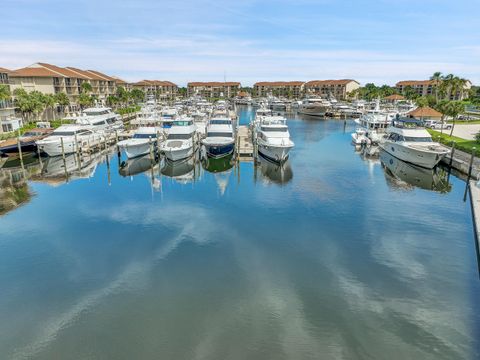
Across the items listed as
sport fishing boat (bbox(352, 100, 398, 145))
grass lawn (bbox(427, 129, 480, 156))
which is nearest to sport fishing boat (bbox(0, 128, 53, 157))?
sport fishing boat (bbox(352, 100, 398, 145))

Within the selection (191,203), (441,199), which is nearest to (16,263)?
(191,203)

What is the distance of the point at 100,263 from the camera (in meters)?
20.4

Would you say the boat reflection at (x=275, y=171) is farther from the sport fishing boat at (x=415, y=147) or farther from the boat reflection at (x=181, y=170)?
the sport fishing boat at (x=415, y=147)

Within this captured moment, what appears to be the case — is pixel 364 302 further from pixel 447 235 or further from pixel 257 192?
pixel 257 192

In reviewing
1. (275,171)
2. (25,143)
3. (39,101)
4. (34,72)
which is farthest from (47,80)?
(275,171)

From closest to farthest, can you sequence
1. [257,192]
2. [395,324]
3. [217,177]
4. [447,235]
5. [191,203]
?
1. [395,324]
2. [447,235]
3. [191,203]
4. [257,192]
5. [217,177]

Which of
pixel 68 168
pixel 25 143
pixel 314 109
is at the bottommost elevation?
pixel 68 168

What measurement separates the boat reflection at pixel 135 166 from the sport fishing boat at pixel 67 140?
897 cm

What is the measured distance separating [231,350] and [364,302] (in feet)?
24.0

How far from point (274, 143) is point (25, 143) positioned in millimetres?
35208

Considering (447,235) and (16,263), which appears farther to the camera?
(447,235)

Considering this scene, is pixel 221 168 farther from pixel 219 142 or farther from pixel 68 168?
pixel 68 168

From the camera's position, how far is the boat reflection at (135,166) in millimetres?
41031

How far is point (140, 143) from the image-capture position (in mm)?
44938
